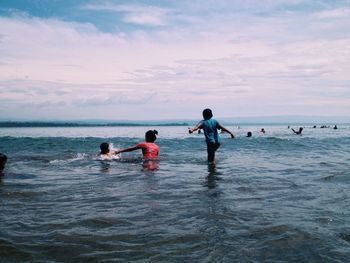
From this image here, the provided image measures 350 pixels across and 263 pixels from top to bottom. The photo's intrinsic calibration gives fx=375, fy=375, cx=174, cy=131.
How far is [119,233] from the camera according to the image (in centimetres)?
486

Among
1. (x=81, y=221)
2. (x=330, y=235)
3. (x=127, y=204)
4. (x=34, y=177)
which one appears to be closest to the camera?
(x=330, y=235)

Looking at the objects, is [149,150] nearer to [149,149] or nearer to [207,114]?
[149,149]

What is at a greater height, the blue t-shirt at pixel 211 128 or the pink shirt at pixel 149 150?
the blue t-shirt at pixel 211 128

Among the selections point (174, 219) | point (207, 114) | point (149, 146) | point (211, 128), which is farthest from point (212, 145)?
point (174, 219)

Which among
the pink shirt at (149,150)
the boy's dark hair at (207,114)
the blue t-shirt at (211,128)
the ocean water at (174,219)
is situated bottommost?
the ocean water at (174,219)

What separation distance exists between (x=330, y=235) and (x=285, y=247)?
78 centimetres

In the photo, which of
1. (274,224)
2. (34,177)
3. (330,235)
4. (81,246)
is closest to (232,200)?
(274,224)

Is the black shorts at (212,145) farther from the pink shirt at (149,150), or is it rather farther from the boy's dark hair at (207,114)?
the pink shirt at (149,150)

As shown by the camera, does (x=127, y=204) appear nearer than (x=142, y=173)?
Yes

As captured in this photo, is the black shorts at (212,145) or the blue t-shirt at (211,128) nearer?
the blue t-shirt at (211,128)

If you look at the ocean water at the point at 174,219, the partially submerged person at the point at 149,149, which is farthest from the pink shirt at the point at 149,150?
the ocean water at the point at 174,219

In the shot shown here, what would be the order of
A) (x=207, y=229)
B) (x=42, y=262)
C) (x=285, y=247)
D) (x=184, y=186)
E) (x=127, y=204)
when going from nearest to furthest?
(x=42, y=262)
(x=285, y=247)
(x=207, y=229)
(x=127, y=204)
(x=184, y=186)

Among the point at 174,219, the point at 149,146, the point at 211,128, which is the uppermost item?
the point at 211,128

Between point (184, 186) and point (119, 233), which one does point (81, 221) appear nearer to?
point (119, 233)
